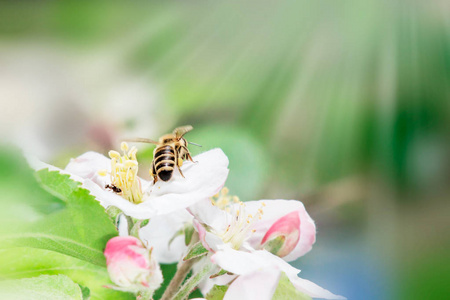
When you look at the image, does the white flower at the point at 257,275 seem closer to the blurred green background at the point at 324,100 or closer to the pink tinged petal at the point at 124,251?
the pink tinged petal at the point at 124,251

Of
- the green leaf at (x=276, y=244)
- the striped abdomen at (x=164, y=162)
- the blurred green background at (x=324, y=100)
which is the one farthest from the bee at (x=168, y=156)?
the blurred green background at (x=324, y=100)

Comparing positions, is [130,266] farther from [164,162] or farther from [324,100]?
[324,100]

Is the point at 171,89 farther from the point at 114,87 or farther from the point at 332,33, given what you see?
the point at 332,33

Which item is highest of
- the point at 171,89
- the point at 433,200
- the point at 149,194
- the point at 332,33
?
the point at 332,33

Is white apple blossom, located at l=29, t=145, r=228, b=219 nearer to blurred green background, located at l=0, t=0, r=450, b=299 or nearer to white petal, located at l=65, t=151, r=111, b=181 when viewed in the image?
white petal, located at l=65, t=151, r=111, b=181

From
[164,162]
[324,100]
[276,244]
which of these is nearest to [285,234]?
[276,244]

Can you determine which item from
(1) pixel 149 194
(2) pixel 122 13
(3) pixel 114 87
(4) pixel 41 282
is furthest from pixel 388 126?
(4) pixel 41 282

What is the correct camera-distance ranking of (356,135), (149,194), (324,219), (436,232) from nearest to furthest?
(149,194) < (324,219) < (436,232) < (356,135)
